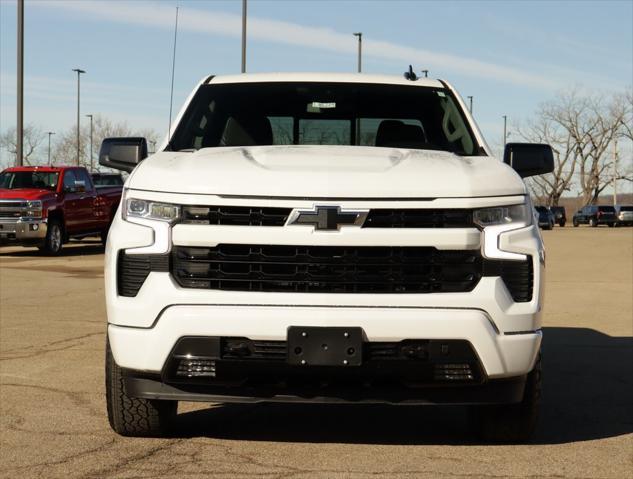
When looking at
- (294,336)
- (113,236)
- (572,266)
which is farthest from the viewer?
(572,266)

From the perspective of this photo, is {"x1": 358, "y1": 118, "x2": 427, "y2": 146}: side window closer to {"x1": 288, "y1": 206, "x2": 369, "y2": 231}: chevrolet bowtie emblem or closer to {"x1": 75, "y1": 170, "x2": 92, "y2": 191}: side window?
{"x1": 288, "y1": 206, "x2": 369, "y2": 231}: chevrolet bowtie emblem

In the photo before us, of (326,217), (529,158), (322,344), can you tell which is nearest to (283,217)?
(326,217)

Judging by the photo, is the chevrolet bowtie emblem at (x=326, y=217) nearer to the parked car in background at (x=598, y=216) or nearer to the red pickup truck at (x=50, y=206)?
the red pickup truck at (x=50, y=206)

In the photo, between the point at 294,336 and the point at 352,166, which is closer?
the point at 294,336

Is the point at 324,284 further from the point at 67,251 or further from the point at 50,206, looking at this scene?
the point at 67,251

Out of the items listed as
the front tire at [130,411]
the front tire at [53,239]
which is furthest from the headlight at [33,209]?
the front tire at [130,411]

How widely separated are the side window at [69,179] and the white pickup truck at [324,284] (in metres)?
20.2

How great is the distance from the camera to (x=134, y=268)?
508 centimetres

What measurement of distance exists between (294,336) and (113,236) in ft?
3.31

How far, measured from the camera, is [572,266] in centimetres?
2219

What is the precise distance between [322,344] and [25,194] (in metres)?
20.0

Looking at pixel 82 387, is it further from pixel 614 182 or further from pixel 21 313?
pixel 614 182

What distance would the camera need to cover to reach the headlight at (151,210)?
5.04 metres

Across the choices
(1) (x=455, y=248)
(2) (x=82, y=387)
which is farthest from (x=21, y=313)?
(1) (x=455, y=248)
